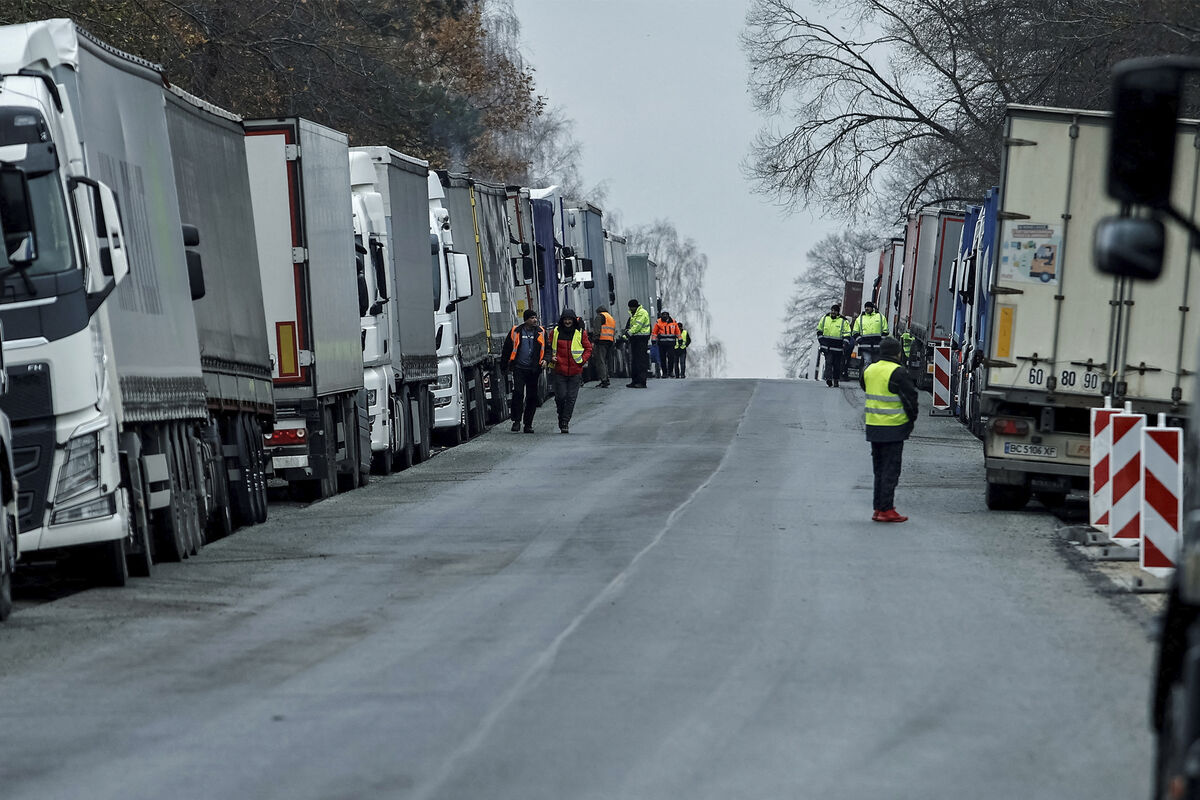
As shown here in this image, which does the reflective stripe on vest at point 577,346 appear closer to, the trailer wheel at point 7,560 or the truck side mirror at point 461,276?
the truck side mirror at point 461,276

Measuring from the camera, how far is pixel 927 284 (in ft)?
132

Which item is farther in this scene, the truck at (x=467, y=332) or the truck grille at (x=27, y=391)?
the truck at (x=467, y=332)

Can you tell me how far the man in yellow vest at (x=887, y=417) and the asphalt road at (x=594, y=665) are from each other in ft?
1.21

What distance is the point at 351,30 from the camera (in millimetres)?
36625

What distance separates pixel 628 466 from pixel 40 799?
16.7m

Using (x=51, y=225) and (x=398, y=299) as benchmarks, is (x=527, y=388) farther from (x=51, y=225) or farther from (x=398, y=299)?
(x=51, y=225)

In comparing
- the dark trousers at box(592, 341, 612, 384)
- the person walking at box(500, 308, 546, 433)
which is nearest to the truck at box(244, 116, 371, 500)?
the person walking at box(500, 308, 546, 433)

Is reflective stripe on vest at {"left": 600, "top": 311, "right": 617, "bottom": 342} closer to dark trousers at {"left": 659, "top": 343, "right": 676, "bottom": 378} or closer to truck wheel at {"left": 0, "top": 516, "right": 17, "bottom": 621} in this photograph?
dark trousers at {"left": 659, "top": 343, "right": 676, "bottom": 378}

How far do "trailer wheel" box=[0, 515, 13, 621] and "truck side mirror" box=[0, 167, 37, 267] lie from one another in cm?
156

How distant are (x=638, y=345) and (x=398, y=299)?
73.0 feet

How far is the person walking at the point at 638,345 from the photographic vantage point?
44781 mm

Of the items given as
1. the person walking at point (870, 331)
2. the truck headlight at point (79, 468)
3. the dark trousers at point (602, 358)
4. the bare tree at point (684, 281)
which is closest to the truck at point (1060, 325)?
the truck headlight at point (79, 468)

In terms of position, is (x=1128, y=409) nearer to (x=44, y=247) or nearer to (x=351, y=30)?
(x=44, y=247)

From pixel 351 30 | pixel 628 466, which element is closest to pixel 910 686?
pixel 628 466
